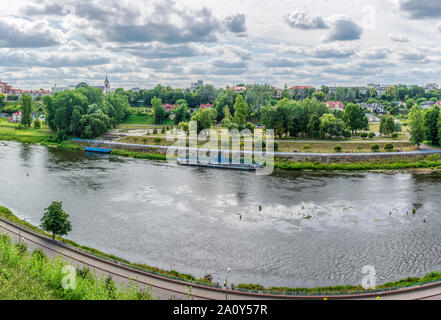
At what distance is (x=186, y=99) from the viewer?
96.6m

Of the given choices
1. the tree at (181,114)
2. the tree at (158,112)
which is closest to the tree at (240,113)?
the tree at (181,114)

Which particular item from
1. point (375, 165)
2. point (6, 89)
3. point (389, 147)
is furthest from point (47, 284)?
point (6, 89)

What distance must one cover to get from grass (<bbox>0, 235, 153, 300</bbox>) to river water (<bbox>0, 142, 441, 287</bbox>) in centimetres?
392

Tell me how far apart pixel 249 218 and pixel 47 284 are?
42.7ft

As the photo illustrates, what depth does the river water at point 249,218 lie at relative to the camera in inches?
707

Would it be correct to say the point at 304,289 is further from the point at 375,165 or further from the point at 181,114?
the point at 181,114

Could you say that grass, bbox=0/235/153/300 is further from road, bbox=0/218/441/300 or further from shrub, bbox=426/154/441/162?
shrub, bbox=426/154/441/162

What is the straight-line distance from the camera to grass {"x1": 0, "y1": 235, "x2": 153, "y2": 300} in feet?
42.1

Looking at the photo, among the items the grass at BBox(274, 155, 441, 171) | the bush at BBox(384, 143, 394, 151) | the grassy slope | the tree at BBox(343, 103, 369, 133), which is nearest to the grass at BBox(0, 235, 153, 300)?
the grassy slope

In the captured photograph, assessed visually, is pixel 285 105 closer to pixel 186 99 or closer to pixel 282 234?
pixel 282 234

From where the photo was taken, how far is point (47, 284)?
13.8 meters

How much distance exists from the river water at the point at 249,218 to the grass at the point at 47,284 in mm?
3923

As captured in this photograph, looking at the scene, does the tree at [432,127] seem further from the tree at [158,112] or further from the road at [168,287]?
the tree at [158,112]

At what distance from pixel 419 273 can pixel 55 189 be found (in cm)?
2554
